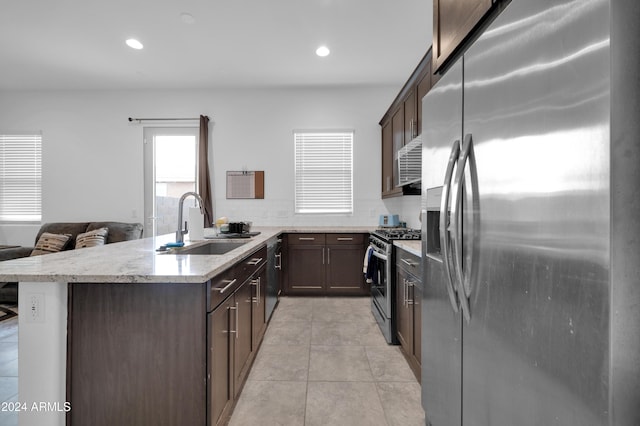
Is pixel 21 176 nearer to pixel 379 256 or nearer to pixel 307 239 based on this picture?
pixel 307 239

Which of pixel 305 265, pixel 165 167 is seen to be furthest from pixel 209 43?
pixel 305 265

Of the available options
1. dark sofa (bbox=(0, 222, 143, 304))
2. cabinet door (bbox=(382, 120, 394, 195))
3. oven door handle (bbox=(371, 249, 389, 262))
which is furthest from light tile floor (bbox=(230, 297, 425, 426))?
dark sofa (bbox=(0, 222, 143, 304))

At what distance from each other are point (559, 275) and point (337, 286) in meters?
3.54

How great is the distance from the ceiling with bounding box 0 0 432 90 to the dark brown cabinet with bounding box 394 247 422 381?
233 centimetres

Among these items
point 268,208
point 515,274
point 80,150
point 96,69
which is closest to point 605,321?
point 515,274

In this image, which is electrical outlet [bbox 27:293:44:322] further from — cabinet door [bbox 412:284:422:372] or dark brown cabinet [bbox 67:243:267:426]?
cabinet door [bbox 412:284:422:372]

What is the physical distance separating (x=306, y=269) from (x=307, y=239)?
0.40m

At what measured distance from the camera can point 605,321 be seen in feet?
1.80

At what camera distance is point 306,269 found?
411cm

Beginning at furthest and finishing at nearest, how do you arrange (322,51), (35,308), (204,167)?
(204,167), (322,51), (35,308)

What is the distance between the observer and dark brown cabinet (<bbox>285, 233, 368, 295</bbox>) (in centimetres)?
409

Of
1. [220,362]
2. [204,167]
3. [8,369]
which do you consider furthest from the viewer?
[204,167]

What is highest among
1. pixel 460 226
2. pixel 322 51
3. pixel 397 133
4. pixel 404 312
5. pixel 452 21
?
pixel 322 51

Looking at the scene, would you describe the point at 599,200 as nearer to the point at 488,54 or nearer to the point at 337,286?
the point at 488,54
